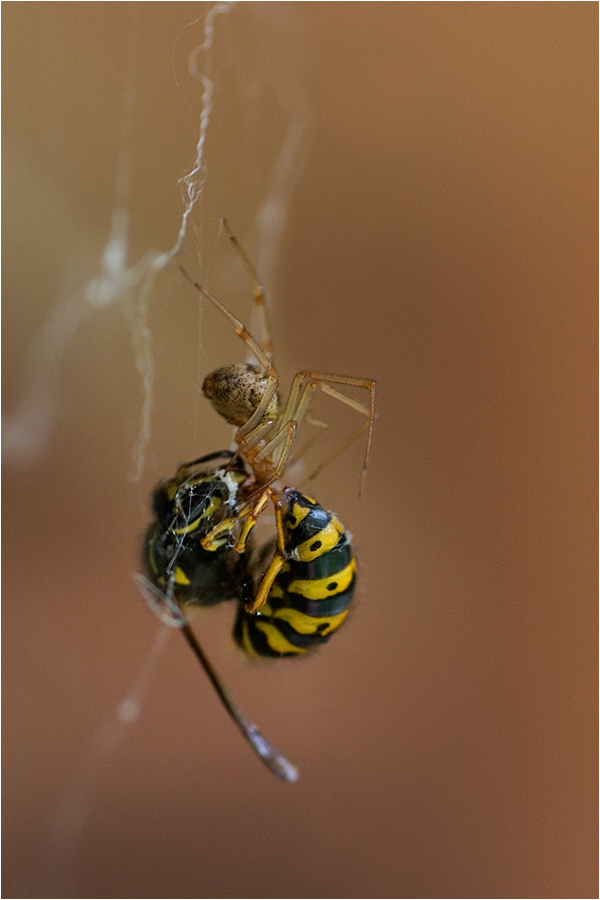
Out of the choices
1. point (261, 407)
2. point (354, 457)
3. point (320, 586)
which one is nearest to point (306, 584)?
point (320, 586)

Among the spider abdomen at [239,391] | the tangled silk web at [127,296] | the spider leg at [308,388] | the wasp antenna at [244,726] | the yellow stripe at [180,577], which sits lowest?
the wasp antenna at [244,726]

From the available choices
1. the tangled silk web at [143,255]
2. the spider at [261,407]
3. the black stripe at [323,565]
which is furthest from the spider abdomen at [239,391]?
the tangled silk web at [143,255]

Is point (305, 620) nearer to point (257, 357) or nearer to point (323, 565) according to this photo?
point (323, 565)

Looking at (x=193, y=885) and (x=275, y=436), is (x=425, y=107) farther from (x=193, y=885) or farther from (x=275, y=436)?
(x=193, y=885)

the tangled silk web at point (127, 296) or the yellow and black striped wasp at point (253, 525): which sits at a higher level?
the tangled silk web at point (127, 296)

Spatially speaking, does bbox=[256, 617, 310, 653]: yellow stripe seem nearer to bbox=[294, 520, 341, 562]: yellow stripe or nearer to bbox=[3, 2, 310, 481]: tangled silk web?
bbox=[294, 520, 341, 562]: yellow stripe

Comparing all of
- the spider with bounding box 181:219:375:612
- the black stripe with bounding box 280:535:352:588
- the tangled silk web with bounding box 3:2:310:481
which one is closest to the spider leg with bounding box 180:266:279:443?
the spider with bounding box 181:219:375:612

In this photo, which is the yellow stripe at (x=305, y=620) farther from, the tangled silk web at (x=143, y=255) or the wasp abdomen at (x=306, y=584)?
the tangled silk web at (x=143, y=255)

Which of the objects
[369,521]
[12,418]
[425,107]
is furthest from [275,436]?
[425,107]
